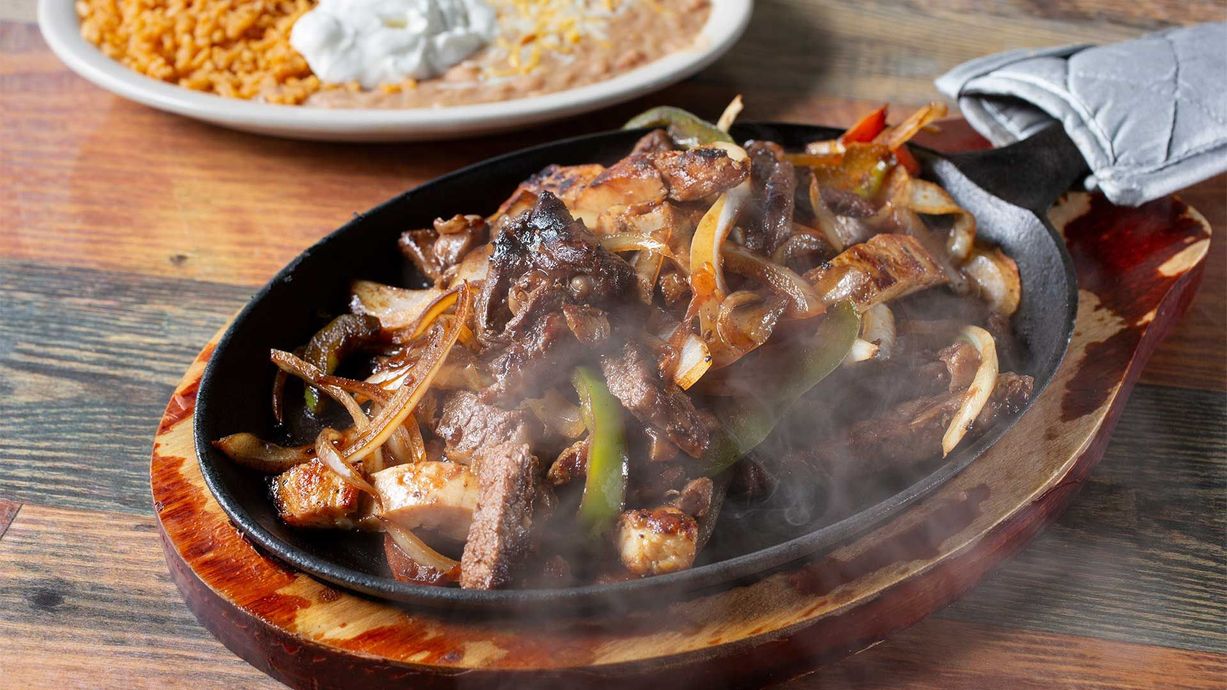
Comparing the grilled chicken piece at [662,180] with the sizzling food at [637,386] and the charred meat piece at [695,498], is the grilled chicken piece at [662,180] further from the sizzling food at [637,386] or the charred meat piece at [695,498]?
the charred meat piece at [695,498]

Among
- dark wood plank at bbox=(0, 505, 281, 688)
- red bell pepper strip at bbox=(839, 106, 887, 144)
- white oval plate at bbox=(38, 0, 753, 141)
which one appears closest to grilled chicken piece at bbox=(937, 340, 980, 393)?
red bell pepper strip at bbox=(839, 106, 887, 144)

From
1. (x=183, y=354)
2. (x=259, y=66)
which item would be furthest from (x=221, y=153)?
(x=183, y=354)

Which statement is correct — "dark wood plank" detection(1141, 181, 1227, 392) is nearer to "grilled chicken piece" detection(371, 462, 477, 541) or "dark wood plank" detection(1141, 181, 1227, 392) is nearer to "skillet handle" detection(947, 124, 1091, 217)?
"skillet handle" detection(947, 124, 1091, 217)

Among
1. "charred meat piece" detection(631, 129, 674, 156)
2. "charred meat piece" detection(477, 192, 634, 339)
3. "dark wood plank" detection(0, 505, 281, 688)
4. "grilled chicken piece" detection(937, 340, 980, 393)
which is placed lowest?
"dark wood plank" detection(0, 505, 281, 688)

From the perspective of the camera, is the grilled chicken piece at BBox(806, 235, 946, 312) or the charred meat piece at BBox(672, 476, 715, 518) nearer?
the charred meat piece at BBox(672, 476, 715, 518)

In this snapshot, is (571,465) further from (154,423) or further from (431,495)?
(154,423)

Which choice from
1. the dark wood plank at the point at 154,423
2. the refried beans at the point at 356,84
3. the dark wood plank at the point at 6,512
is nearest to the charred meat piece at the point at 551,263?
the dark wood plank at the point at 154,423
